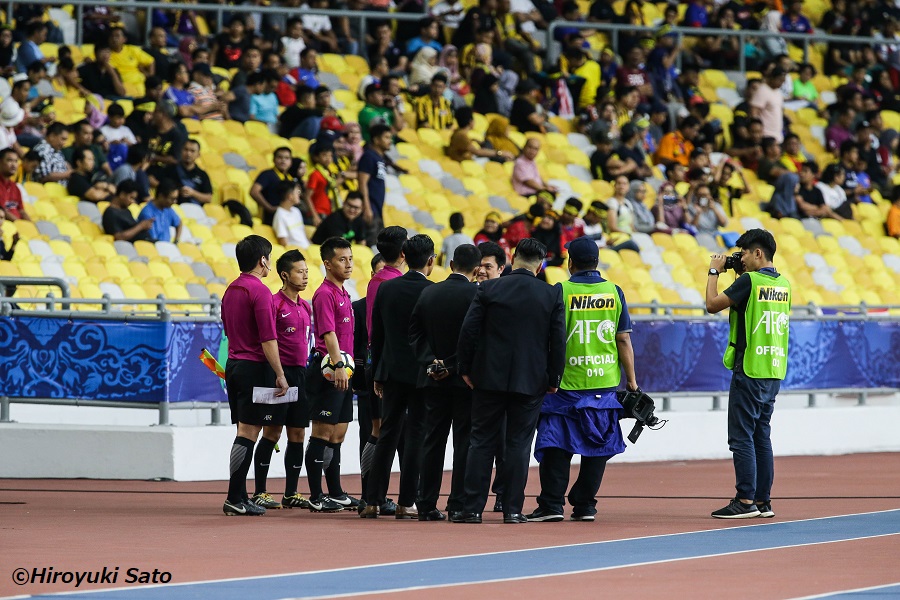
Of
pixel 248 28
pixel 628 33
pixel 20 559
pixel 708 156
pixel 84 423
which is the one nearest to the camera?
pixel 20 559

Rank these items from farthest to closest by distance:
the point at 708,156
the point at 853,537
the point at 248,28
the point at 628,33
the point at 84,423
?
the point at 628,33, the point at 708,156, the point at 248,28, the point at 84,423, the point at 853,537

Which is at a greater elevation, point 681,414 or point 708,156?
point 708,156

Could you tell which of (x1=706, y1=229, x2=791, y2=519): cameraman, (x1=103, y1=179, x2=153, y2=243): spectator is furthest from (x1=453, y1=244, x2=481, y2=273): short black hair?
(x1=103, y1=179, x2=153, y2=243): spectator

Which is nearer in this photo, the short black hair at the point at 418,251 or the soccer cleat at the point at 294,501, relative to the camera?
the short black hair at the point at 418,251

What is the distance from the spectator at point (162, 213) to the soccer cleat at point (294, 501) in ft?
22.3

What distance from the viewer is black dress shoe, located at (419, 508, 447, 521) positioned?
1092 cm

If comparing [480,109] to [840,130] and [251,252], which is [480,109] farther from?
[251,252]

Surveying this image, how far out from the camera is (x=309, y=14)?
23.4 meters

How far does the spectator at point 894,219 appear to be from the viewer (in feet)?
82.4

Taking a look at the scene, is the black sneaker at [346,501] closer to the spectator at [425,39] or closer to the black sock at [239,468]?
the black sock at [239,468]

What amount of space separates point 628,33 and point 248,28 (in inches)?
282

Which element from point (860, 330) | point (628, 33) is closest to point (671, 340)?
point (860, 330)

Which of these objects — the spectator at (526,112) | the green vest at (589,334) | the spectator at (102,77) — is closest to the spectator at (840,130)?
the spectator at (526,112)

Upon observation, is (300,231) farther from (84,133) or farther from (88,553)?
(88,553)
